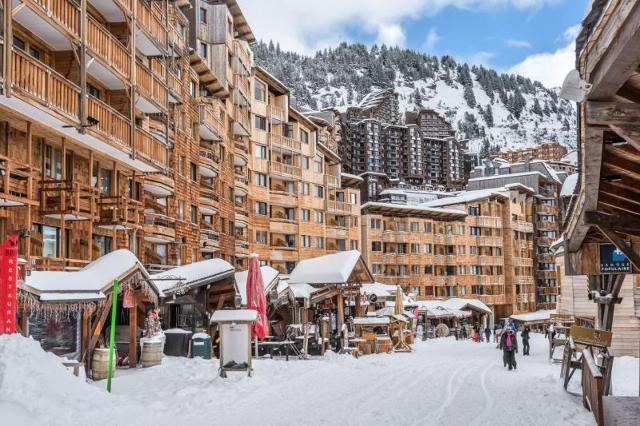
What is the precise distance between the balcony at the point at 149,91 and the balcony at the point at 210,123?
10.4m

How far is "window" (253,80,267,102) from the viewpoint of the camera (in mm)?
55156

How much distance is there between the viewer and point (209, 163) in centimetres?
4066

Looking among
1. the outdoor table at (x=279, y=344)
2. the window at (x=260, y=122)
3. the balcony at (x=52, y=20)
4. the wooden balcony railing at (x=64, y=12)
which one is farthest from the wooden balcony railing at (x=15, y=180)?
the window at (x=260, y=122)

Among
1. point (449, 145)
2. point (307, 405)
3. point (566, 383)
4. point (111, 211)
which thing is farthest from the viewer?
point (449, 145)

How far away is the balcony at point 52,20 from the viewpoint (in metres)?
17.8

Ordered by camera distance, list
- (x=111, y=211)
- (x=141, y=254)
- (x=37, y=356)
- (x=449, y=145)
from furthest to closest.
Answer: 1. (x=449, y=145)
2. (x=141, y=254)
3. (x=111, y=211)
4. (x=37, y=356)

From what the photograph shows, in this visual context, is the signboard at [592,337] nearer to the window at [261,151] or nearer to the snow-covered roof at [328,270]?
the snow-covered roof at [328,270]

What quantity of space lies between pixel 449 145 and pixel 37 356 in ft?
478

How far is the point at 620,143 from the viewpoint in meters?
7.63

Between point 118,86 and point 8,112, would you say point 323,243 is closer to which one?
point 118,86

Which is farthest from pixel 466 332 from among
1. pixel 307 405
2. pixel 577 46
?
pixel 577 46

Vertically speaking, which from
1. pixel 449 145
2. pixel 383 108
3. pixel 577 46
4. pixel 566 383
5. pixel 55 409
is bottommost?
pixel 566 383

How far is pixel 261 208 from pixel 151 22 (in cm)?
2910

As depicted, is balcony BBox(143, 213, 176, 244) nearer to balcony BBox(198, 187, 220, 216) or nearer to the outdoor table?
balcony BBox(198, 187, 220, 216)
